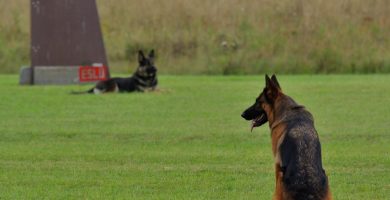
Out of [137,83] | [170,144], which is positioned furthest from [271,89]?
[137,83]

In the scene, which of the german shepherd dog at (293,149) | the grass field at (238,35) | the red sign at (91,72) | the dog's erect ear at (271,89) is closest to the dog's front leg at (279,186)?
the german shepherd dog at (293,149)

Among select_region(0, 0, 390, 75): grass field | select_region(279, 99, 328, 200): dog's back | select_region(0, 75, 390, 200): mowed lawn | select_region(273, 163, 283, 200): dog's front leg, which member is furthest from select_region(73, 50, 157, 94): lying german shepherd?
select_region(273, 163, 283, 200): dog's front leg

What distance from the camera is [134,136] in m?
17.7

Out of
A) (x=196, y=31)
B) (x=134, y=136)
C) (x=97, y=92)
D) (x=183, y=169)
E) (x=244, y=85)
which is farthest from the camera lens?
(x=196, y=31)

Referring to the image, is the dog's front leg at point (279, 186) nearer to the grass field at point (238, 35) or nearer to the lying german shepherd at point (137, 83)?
the lying german shepherd at point (137, 83)

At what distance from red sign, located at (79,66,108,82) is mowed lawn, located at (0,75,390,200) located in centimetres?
281

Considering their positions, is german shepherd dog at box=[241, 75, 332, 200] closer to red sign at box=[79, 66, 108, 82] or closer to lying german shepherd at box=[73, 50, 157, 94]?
lying german shepherd at box=[73, 50, 157, 94]

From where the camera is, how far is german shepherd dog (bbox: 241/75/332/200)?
903 centimetres

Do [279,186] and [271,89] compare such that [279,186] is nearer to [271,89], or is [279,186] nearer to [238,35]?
[271,89]

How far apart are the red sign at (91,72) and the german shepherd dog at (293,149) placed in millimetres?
20836

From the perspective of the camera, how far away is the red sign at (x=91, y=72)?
102ft

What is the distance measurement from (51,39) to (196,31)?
40.2ft

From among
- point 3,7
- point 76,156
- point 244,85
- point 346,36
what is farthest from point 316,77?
point 76,156

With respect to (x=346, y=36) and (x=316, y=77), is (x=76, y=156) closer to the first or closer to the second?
(x=316, y=77)
